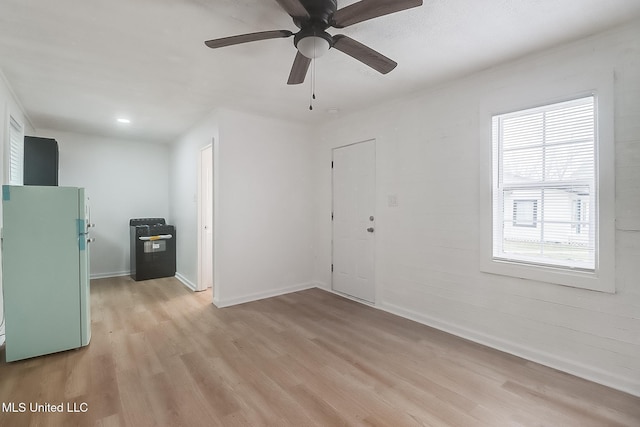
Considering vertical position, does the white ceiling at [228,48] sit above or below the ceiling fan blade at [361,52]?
above

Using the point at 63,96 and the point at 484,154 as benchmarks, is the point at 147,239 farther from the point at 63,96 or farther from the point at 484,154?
the point at 484,154

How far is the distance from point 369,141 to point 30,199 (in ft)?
11.1

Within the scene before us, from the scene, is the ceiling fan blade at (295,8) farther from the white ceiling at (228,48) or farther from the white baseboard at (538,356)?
the white baseboard at (538,356)

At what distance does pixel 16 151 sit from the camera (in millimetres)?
3564

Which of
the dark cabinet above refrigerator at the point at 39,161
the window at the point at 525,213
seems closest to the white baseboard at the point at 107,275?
the dark cabinet above refrigerator at the point at 39,161

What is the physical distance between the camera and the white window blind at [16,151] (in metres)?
3.39

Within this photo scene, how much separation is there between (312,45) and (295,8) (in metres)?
0.27

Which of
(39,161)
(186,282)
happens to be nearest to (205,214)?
(186,282)

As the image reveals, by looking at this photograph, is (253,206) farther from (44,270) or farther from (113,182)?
(113,182)

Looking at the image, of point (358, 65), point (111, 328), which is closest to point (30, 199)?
point (111, 328)

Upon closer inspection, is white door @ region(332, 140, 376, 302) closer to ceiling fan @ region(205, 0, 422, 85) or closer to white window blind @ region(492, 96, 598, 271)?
white window blind @ region(492, 96, 598, 271)

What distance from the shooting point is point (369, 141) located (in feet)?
12.5

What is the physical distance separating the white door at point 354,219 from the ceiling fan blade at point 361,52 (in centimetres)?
173

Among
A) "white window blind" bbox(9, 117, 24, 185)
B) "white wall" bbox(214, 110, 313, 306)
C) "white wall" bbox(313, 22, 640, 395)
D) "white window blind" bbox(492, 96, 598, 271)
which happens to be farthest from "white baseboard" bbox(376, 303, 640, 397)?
"white window blind" bbox(9, 117, 24, 185)
